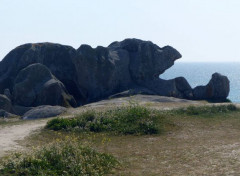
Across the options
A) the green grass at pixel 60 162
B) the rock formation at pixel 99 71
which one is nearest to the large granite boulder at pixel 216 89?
the rock formation at pixel 99 71

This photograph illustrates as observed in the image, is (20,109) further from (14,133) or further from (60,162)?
(60,162)

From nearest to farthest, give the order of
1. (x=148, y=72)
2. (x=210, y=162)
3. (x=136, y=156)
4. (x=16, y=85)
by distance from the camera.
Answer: (x=210, y=162) → (x=136, y=156) → (x=16, y=85) → (x=148, y=72)

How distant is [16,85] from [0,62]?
958cm

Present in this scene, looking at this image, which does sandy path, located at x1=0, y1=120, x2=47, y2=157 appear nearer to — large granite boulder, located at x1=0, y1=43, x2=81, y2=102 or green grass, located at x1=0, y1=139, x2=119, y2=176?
green grass, located at x1=0, y1=139, x2=119, y2=176

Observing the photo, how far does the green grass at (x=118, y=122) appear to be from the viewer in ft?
64.7

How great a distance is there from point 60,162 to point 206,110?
14.7 m

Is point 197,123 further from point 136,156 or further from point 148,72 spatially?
point 148,72

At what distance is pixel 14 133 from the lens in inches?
754

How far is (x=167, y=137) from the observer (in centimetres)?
1859

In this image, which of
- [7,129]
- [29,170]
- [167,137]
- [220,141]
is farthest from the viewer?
[7,129]

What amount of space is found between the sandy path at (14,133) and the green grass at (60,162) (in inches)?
80.0

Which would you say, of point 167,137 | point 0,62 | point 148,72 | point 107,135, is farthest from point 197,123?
point 0,62

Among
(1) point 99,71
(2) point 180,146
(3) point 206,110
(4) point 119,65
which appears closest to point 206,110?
(3) point 206,110

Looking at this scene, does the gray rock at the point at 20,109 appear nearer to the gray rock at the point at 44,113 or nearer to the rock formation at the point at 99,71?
the rock formation at the point at 99,71
